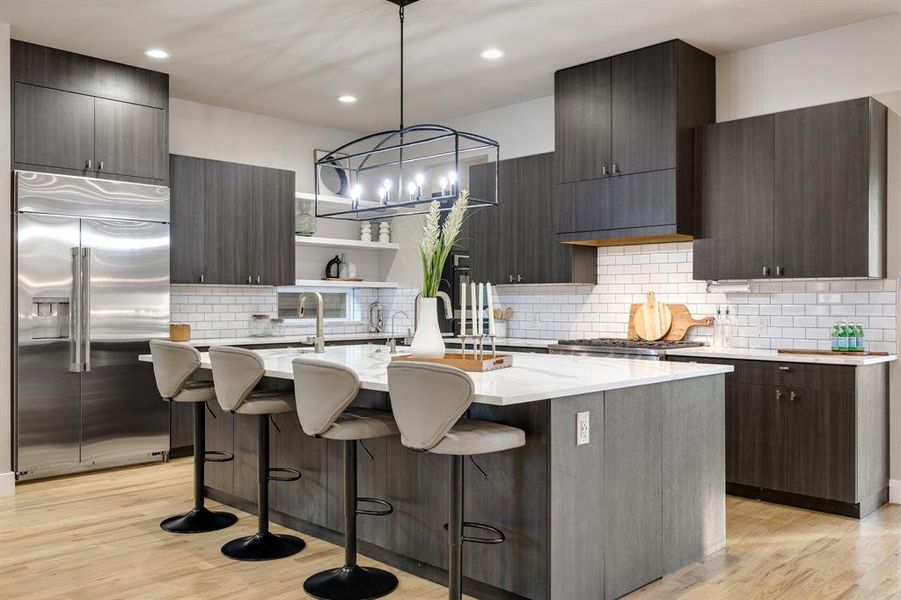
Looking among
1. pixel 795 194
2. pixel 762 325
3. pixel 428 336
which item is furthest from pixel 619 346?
pixel 428 336

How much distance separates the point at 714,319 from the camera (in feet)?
18.1

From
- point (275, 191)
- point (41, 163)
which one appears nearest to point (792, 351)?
point (275, 191)

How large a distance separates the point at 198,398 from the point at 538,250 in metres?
3.15

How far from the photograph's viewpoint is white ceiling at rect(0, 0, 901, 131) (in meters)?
4.61

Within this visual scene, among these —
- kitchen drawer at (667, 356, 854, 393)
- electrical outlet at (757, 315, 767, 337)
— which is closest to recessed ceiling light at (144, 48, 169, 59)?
kitchen drawer at (667, 356, 854, 393)

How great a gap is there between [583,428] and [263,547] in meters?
1.74

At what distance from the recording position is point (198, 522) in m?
4.12

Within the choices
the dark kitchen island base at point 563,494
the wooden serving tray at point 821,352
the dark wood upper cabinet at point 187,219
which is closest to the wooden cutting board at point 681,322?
the wooden serving tray at point 821,352

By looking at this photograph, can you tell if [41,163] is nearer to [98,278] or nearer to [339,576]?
[98,278]

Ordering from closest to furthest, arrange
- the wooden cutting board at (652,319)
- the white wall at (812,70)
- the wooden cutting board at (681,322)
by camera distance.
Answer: the white wall at (812,70)
the wooden cutting board at (681,322)
the wooden cutting board at (652,319)

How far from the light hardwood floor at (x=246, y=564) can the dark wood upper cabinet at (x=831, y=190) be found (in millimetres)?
1500

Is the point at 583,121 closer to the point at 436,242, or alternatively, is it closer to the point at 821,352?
the point at 821,352

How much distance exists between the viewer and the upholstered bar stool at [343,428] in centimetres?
304

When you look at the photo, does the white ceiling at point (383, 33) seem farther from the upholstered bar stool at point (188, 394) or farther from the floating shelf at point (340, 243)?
the upholstered bar stool at point (188, 394)
